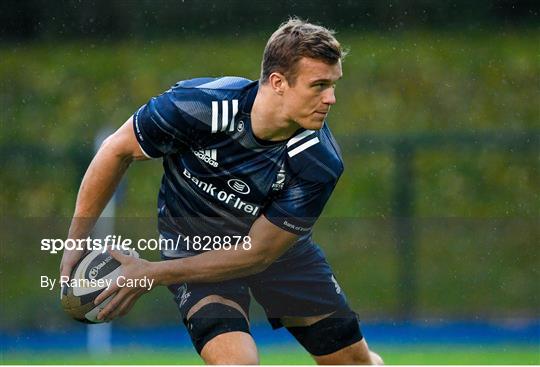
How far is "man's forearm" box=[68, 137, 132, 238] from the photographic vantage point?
4320 mm

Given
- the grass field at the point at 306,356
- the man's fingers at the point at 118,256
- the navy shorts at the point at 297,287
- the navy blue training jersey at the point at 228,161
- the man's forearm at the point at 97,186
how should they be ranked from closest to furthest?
the navy blue training jersey at the point at 228,161
the man's forearm at the point at 97,186
the man's fingers at the point at 118,256
the navy shorts at the point at 297,287
the grass field at the point at 306,356

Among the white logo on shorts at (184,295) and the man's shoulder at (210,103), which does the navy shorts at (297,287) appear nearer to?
the white logo on shorts at (184,295)

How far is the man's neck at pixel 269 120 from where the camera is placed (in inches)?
164

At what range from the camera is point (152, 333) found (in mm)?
9383

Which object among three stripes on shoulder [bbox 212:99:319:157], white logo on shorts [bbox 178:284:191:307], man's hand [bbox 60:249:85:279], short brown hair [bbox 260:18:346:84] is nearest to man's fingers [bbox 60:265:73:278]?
man's hand [bbox 60:249:85:279]

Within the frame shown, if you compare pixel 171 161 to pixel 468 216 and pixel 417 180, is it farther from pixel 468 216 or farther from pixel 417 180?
pixel 468 216

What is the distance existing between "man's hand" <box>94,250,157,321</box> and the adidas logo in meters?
0.51

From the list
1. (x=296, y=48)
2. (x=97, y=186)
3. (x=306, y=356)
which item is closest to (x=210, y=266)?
(x=97, y=186)

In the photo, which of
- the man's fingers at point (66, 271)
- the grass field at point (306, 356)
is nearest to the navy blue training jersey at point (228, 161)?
the man's fingers at point (66, 271)

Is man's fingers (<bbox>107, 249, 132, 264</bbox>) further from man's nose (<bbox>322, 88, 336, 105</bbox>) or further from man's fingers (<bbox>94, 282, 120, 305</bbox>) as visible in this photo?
man's nose (<bbox>322, 88, 336, 105</bbox>)

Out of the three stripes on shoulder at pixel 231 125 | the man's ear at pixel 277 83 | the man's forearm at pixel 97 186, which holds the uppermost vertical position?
the man's ear at pixel 277 83

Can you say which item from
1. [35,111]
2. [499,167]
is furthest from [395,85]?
[35,111]

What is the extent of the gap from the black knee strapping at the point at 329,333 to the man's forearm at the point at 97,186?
41.8 inches

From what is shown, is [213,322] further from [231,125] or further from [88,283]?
[231,125]
